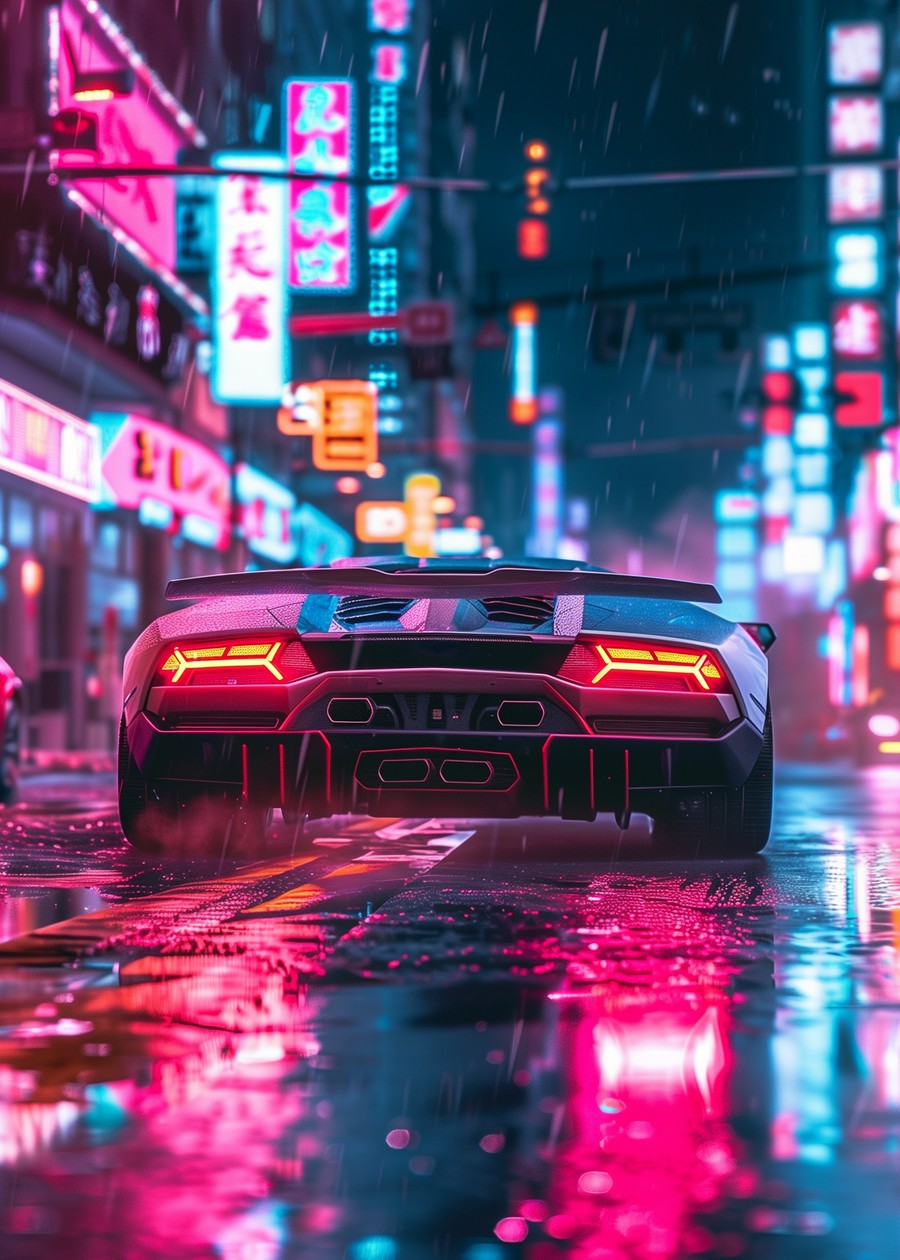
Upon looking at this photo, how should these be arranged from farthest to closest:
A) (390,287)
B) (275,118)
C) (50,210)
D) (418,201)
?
(418,201)
(390,287)
(275,118)
(50,210)

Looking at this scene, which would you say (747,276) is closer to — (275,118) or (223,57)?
(223,57)

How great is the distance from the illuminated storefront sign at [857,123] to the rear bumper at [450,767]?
69730 millimetres

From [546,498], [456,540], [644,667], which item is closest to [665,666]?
[644,667]

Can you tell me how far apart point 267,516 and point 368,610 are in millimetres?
40268

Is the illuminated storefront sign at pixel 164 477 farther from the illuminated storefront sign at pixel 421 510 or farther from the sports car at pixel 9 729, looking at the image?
the illuminated storefront sign at pixel 421 510

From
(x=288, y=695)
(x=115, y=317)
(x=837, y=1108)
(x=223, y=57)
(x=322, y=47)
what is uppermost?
(x=322, y=47)

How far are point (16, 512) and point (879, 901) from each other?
22.9 m

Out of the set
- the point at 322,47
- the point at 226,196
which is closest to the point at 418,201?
the point at 322,47

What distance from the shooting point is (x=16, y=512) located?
28.8 meters

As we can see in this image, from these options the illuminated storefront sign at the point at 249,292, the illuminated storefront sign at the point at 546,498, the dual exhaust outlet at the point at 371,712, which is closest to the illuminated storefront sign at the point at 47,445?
the illuminated storefront sign at the point at 249,292

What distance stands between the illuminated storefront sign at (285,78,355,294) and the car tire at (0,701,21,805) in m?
25.2

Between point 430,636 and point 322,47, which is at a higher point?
point 322,47

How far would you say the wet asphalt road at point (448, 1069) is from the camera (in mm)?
3061

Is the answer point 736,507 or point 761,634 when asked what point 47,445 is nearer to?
point 761,634
